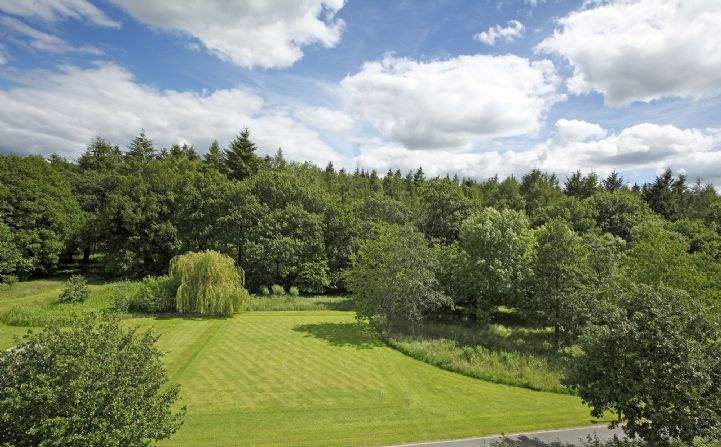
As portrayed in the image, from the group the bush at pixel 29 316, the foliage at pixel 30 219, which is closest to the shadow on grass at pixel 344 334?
the bush at pixel 29 316

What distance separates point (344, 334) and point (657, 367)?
23565 millimetres

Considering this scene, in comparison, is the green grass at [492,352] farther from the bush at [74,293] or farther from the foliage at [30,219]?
the foliage at [30,219]

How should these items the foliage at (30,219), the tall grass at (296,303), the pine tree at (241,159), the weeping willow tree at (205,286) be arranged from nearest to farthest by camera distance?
1. the weeping willow tree at (205,286)
2. the tall grass at (296,303)
3. the foliage at (30,219)
4. the pine tree at (241,159)

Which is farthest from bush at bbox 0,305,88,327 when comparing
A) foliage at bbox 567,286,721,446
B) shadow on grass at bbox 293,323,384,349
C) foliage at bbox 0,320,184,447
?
foliage at bbox 567,286,721,446

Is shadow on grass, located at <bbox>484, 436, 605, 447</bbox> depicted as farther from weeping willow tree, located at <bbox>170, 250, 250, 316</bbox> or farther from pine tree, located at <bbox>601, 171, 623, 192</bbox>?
pine tree, located at <bbox>601, 171, 623, 192</bbox>

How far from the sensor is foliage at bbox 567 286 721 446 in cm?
1402

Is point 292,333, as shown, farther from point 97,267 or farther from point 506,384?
point 97,267

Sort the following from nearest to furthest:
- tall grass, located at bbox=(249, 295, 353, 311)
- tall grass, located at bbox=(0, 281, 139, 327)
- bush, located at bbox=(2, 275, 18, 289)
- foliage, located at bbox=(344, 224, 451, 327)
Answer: foliage, located at bbox=(344, 224, 451, 327) → tall grass, located at bbox=(0, 281, 139, 327) → tall grass, located at bbox=(249, 295, 353, 311) → bush, located at bbox=(2, 275, 18, 289)

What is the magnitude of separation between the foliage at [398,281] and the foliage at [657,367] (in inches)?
692

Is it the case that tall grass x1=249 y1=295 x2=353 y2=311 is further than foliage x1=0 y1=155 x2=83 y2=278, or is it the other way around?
foliage x1=0 y1=155 x2=83 y2=278

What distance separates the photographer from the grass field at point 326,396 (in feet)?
61.1

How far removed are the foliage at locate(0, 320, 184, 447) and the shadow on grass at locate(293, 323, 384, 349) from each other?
19.8 meters

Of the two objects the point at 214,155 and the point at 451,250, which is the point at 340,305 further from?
the point at 214,155

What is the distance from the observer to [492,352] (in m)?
29.2
